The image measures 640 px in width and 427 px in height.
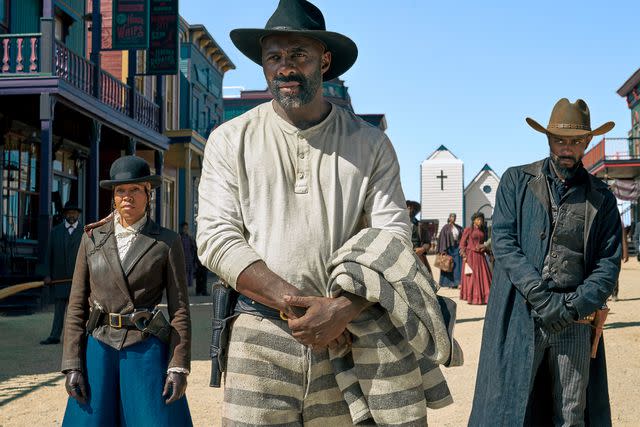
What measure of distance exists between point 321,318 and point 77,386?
1955 mm

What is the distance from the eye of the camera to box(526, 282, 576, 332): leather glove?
4305 mm

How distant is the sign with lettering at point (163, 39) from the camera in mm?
20109

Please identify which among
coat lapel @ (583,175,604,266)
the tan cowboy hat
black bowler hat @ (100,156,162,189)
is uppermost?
the tan cowboy hat

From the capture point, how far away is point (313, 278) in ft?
8.36

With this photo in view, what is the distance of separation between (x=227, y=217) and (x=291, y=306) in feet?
1.19

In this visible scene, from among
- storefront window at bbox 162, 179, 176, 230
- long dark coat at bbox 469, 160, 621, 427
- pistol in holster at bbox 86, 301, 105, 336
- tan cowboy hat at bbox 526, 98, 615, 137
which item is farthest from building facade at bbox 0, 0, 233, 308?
tan cowboy hat at bbox 526, 98, 615, 137

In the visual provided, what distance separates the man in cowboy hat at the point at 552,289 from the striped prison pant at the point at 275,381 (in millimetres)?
2118

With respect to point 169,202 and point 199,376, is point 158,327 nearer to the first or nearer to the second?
point 199,376

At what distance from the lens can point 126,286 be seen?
406 cm

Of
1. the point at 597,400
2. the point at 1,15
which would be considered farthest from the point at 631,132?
the point at 597,400

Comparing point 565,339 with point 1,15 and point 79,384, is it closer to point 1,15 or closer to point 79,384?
point 79,384

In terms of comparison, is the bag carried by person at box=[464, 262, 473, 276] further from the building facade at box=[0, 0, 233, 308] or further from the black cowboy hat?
the black cowboy hat

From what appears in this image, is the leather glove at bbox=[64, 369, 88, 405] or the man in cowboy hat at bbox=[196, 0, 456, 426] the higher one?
the man in cowboy hat at bbox=[196, 0, 456, 426]

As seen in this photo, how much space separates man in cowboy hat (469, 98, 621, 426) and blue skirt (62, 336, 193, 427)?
5.94 feet
